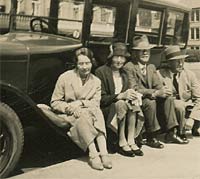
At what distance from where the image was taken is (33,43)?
4.17 metres

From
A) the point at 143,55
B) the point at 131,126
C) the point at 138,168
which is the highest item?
the point at 143,55

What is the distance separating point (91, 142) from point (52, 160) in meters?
0.73

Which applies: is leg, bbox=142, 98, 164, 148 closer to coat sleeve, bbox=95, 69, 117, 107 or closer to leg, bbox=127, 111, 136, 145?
leg, bbox=127, 111, 136, 145

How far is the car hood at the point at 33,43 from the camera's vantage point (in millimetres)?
3886

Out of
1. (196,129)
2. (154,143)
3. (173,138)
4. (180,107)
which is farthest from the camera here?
(196,129)

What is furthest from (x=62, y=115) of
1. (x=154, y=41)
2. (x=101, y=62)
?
(x=154, y=41)

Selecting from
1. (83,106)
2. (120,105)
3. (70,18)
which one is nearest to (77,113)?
(83,106)

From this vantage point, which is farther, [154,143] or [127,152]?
[154,143]

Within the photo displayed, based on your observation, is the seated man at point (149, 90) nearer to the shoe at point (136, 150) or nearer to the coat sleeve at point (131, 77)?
the coat sleeve at point (131, 77)

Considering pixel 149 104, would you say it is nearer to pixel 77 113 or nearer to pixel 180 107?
pixel 180 107

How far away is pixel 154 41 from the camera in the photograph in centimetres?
548

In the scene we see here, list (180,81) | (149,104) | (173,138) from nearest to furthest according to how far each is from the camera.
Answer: (149,104) < (173,138) < (180,81)

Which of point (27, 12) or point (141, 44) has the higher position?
point (27, 12)

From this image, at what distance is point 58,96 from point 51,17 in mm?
957
